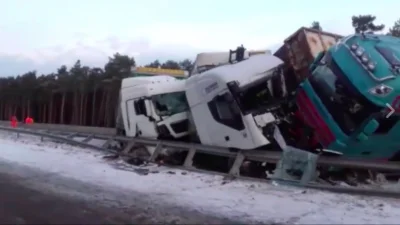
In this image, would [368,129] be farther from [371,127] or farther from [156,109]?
[156,109]

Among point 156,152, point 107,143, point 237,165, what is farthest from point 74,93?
point 237,165

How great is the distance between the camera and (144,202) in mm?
7609

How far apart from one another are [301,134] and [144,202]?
4072 mm

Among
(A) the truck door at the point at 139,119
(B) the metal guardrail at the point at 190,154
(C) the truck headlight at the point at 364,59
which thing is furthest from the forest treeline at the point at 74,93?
(C) the truck headlight at the point at 364,59

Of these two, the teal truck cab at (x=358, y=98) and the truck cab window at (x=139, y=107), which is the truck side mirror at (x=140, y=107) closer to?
the truck cab window at (x=139, y=107)

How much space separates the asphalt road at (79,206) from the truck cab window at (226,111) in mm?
2799

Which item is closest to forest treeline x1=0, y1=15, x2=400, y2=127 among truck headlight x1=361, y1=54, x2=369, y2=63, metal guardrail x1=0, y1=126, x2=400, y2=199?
metal guardrail x1=0, y1=126, x2=400, y2=199

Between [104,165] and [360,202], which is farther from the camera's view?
[104,165]

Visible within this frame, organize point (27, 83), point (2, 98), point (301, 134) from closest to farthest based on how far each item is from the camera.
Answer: point (301, 134) → point (27, 83) → point (2, 98)

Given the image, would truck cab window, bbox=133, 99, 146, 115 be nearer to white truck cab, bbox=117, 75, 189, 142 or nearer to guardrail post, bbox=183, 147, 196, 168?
white truck cab, bbox=117, 75, 189, 142

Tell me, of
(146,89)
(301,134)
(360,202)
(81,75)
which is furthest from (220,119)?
(81,75)

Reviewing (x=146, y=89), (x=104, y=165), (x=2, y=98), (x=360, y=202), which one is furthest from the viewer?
(x=2, y=98)

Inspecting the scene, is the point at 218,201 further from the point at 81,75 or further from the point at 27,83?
the point at 27,83

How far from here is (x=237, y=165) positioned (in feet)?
32.7
